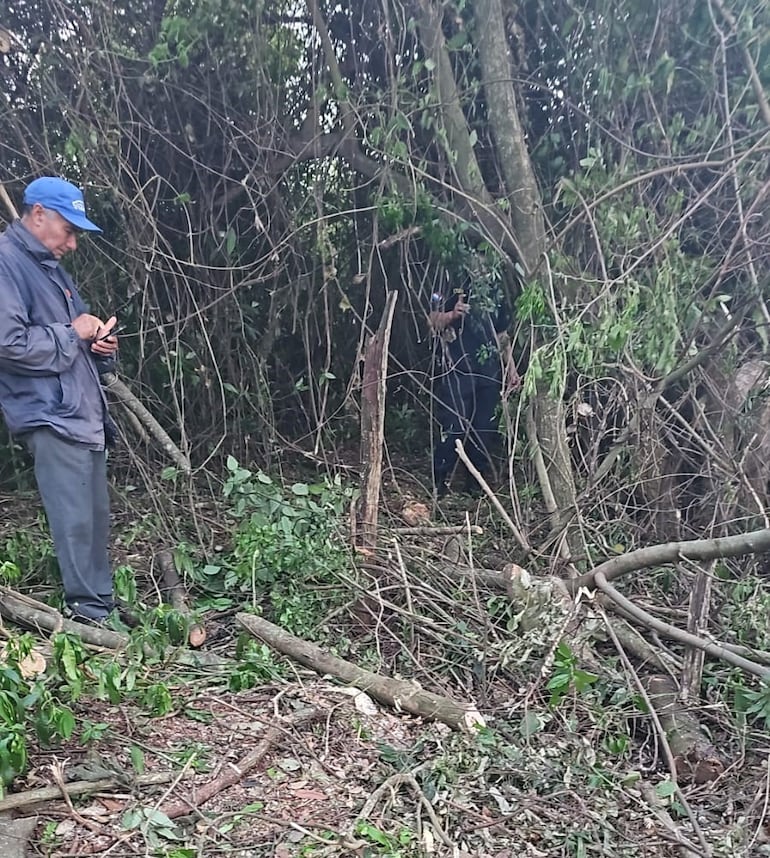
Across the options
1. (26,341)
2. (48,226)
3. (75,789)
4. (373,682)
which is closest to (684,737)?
(373,682)

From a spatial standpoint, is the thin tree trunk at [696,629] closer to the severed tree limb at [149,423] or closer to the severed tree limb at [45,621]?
the severed tree limb at [45,621]

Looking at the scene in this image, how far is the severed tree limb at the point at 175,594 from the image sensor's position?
3.21 meters

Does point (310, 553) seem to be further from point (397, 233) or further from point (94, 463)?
point (397, 233)

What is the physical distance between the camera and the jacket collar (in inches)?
121

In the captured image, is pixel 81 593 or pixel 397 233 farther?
pixel 397 233

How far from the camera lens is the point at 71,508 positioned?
3.13 meters

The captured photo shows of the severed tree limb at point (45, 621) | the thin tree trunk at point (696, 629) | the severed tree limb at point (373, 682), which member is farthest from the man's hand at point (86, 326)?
the thin tree trunk at point (696, 629)

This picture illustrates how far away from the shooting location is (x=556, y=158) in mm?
4480

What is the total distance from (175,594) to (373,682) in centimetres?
114

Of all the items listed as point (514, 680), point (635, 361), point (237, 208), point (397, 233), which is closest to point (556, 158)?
point (397, 233)

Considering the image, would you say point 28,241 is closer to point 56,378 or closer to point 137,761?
point 56,378

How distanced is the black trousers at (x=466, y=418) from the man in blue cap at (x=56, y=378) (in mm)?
2379

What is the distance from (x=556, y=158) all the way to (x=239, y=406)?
2404 millimetres

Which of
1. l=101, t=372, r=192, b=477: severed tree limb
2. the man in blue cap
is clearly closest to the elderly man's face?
the man in blue cap
